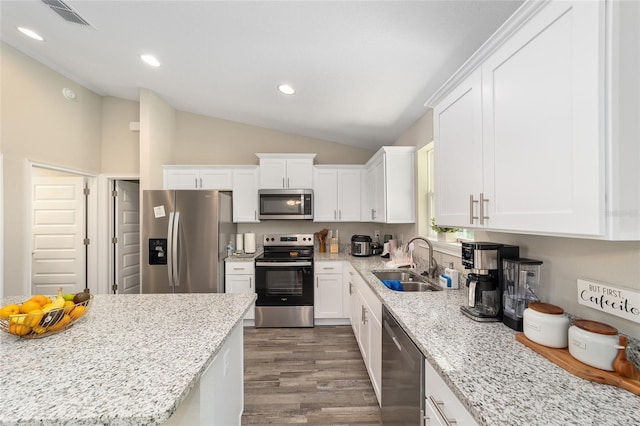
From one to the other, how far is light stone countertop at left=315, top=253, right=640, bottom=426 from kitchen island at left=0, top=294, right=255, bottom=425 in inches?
33.2

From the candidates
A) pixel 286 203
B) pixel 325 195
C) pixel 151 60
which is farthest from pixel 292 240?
pixel 151 60

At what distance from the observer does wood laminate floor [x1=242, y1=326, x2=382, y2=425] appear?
1935 mm

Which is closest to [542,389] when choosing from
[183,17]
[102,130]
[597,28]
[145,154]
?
[597,28]

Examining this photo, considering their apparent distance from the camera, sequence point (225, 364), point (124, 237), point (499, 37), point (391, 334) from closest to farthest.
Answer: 1. point (499, 37)
2. point (225, 364)
3. point (391, 334)
4. point (124, 237)

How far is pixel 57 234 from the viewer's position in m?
3.71

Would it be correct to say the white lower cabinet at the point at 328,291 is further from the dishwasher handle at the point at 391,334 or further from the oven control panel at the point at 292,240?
the dishwasher handle at the point at 391,334

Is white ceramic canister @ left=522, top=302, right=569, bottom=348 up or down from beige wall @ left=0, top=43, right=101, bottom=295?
down

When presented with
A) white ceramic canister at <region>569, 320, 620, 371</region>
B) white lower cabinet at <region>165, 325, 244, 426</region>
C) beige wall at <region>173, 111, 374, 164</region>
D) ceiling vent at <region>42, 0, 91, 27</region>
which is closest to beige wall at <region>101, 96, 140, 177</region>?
beige wall at <region>173, 111, 374, 164</region>

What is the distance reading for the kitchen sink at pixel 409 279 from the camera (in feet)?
7.19

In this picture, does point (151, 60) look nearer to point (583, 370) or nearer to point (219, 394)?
point (219, 394)

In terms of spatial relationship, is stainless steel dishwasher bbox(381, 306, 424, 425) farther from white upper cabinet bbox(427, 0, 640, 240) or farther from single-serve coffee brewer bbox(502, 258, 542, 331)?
white upper cabinet bbox(427, 0, 640, 240)

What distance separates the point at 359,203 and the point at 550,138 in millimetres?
2956

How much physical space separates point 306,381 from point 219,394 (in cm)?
120

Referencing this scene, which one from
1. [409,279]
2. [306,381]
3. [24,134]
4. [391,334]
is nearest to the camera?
[391,334]
